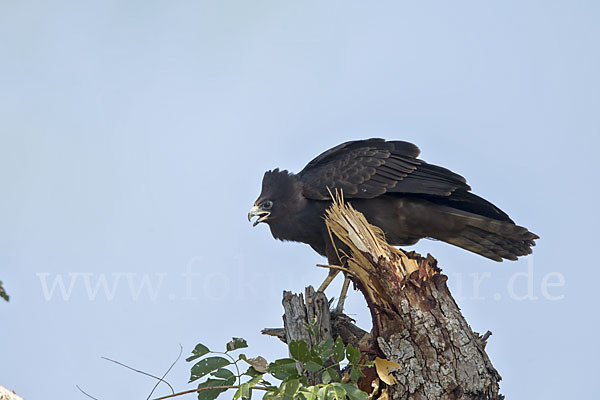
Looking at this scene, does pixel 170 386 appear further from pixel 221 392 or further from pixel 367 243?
pixel 367 243

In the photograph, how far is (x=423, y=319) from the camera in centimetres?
414

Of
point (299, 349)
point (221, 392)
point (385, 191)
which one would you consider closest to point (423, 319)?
point (299, 349)

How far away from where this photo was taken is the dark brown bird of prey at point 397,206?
712cm

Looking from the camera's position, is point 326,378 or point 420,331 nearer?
point 326,378

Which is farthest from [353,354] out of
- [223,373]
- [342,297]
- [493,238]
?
[493,238]

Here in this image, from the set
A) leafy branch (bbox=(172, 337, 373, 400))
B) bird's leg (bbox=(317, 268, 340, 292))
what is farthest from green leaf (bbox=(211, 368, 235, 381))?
bird's leg (bbox=(317, 268, 340, 292))

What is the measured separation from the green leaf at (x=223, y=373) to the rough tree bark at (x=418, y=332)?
82cm

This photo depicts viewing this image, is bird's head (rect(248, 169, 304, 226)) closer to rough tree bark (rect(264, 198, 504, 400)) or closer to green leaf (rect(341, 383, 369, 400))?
rough tree bark (rect(264, 198, 504, 400))

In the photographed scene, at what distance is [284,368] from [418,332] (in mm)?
825

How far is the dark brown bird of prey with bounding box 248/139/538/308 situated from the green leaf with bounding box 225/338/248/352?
2766 millimetres

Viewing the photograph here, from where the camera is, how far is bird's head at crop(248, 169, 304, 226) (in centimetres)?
723

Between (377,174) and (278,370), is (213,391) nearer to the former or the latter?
(278,370)

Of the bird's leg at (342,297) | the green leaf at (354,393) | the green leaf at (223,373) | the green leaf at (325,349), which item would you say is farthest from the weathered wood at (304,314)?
the green leaf at (354,393)

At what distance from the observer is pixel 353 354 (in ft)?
13.4
